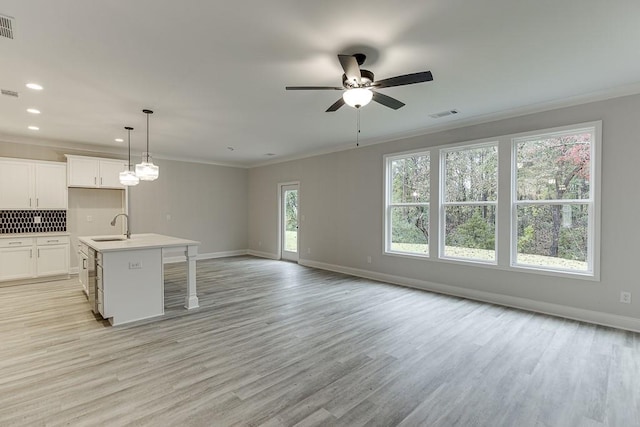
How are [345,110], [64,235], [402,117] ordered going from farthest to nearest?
[64,235] → [402,117] → [345,110]

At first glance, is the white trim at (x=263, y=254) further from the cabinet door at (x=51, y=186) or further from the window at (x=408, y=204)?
the cabinet door at (x=51, y=186)

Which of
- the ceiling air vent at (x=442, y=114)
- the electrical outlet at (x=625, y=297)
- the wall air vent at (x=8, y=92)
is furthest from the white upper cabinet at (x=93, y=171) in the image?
the electrical outlet at (x=625, y=297)

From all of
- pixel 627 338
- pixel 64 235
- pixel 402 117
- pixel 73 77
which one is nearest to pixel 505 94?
pixel 402 117

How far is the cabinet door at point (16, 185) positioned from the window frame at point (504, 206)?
6.52 metres

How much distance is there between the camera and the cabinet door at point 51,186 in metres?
5.82

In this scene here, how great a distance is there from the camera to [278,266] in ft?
24.0

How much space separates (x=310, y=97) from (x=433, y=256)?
324cm

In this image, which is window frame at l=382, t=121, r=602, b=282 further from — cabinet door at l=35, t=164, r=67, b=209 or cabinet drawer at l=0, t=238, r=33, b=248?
cabinet drawer at l=0, t=238, r=33, b=248

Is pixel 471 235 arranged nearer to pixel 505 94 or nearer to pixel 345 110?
pixel 505 94

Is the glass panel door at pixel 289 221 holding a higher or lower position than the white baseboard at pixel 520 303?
higher

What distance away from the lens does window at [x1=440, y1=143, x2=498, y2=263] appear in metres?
4.65

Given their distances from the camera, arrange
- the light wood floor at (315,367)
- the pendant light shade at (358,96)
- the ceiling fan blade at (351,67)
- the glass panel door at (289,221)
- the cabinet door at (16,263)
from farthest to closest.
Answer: the glass panel door at (289,221)
the cabinet door at (16,263)
the pendant light shade at (358,96)
the ceiling fan blade at (351,67)
the light wood floor at (315,367)

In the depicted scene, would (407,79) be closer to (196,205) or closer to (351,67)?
(351,67)

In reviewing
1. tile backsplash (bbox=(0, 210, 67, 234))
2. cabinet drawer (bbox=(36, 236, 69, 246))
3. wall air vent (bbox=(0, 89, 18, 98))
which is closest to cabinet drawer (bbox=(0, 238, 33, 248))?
cabinet drawer (bbox=(36, 236, 69, 246))
